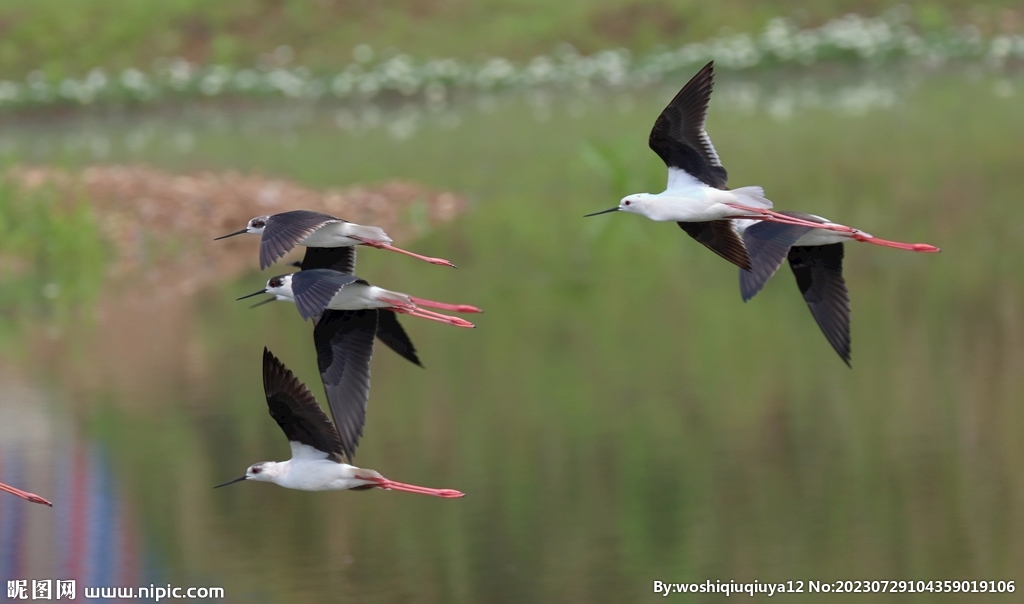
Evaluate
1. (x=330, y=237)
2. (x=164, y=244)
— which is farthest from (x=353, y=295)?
(x=164, y=244)

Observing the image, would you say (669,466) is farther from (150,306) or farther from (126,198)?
(126,198)

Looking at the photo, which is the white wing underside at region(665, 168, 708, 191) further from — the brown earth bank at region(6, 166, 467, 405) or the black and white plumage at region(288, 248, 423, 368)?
the brown earth bank at region(6, 166, 467, 405)

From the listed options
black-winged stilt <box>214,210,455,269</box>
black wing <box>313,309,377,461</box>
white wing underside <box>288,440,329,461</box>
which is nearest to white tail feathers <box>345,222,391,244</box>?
black-winged stilt <box>214,210,455,269</box>

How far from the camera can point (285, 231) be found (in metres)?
5.32

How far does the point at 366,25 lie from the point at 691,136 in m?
21.7

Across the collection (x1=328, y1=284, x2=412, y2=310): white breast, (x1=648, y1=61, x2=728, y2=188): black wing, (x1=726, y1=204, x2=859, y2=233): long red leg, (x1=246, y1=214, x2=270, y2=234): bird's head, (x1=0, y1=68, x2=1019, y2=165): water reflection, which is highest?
(x1=0, y1=68, x2=1019, y2=165): water reflection

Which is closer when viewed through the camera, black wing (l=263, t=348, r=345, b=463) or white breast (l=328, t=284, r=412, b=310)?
black wing (l=263, t=348, r=345, b=463)

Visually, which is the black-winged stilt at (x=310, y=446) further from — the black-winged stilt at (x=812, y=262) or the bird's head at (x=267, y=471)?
the black-winged stilt at (x=812, y=262)

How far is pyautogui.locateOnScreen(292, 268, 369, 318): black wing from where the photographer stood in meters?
5.38

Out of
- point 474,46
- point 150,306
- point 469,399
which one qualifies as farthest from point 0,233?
point 474,46

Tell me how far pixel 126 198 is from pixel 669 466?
787cm

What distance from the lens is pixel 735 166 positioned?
16.3 m

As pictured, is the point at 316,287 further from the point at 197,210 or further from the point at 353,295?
the point at 197,210

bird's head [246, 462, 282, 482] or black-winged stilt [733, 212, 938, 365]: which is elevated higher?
black-winged stilt [733, 212, 938, 365]
